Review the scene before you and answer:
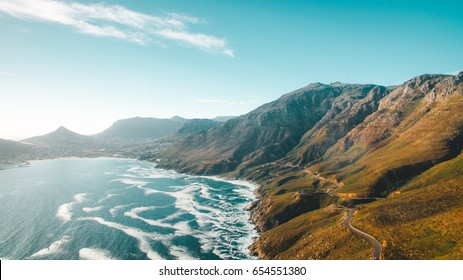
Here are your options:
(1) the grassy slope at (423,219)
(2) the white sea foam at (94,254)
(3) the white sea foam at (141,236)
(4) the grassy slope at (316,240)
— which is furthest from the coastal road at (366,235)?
(2) the white sea foam at (94,254)

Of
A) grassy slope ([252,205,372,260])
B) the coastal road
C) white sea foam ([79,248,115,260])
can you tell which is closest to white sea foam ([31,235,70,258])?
white sea foam ([79,248,115,260])

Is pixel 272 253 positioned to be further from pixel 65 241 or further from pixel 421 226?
pixel 65 241

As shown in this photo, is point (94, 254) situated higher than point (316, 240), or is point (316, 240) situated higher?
point (316, 240)

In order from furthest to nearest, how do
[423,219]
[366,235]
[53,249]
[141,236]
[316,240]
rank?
[141,236] → [53,249] → [316,240] → [423,219] → [366,235]

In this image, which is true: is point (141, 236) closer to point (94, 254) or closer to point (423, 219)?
point (94, 254)

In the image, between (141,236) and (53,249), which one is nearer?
(53,249)

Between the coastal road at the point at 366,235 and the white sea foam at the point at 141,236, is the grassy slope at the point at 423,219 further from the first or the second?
the white sea foam at the point at 141,236

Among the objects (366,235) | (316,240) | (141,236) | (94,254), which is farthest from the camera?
(141,236)

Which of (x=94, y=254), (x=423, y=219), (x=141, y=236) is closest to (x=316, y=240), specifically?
(x=423, y=219)
